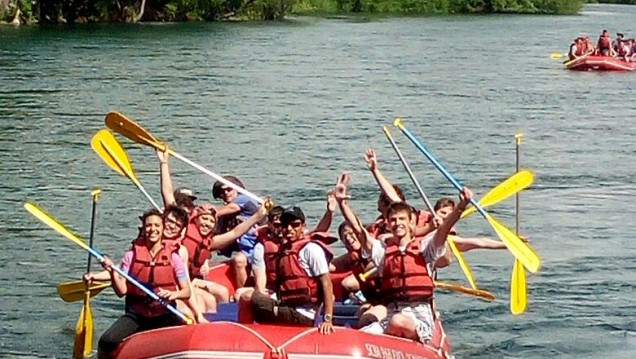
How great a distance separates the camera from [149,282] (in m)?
8.02

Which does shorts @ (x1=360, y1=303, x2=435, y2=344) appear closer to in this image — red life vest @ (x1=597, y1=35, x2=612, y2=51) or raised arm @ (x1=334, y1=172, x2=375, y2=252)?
raised arm @ (x1=334, y1=172, x2=375, y2=252)

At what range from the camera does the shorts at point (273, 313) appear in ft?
26.6

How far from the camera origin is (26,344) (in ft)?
A: 34.4

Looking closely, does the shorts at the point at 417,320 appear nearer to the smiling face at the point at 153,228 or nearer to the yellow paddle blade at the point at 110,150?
the smiling face at the point at 153,228

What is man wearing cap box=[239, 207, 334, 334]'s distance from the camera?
26.5 ft

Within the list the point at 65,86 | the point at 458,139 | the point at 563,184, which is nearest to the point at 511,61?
the point at 65,86

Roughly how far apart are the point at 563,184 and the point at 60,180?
6.89 metres

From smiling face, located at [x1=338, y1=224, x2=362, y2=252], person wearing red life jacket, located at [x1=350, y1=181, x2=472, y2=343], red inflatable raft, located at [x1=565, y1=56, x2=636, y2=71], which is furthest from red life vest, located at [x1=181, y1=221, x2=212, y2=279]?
red inflatable raft, located at [x1=565, y1=56, x2=636, y2=71]

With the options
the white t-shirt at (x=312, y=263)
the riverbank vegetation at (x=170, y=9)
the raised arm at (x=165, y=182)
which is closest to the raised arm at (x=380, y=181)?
the white t-shirt at (x=312, y=263)

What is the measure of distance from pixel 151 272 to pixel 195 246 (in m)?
1.39

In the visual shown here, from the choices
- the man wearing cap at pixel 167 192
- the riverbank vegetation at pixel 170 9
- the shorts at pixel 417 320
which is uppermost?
the man wearing cap at pixel 167 192

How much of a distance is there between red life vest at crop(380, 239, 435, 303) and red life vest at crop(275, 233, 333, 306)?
45 centimetres

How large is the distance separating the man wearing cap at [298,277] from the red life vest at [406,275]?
0.38m

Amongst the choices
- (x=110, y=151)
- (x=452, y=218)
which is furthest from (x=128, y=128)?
(x=452, y=218)
